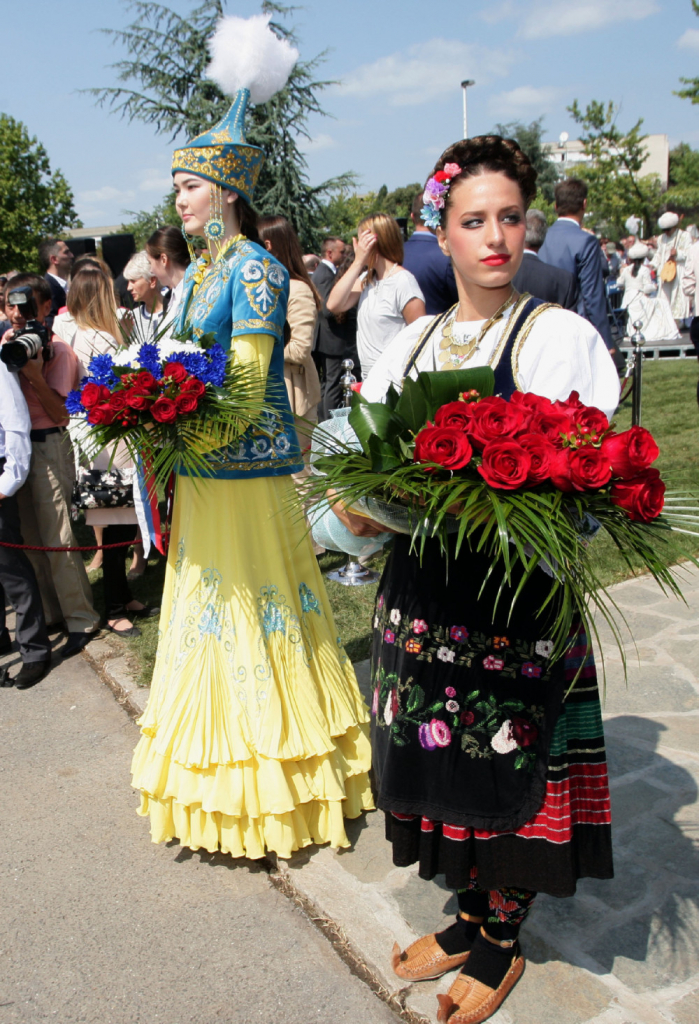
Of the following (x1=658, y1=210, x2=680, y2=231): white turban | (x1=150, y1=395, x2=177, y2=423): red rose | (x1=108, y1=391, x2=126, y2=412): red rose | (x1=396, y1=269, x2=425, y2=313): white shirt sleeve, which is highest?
(x1=658, y1=210, x2=680, y2=231): white turban

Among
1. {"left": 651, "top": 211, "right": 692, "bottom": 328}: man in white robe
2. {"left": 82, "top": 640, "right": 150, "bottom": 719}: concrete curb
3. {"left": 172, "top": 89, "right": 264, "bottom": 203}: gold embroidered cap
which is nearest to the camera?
{"left": 172, "top": 89, "right": 264, "bottom": 203}: gold embroidered cap

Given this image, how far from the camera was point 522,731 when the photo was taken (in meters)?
1.90

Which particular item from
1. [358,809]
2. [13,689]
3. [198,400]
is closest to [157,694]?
[358,809]

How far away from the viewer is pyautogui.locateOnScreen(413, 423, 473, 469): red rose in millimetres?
1530

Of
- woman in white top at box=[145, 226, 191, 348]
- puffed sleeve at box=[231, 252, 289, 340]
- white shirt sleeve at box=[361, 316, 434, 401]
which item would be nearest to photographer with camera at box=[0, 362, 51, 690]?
woman in white top at box=[145, 226, 191, 348]

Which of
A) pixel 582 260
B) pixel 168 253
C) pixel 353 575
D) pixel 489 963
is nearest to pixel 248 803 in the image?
pixel 489 963

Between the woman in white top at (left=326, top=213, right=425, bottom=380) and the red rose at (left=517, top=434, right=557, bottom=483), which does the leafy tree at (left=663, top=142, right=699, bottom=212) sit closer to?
the woman in white top at (left=326, top=213, right=425, bottom=380)

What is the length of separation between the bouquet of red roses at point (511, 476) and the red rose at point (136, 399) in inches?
34.3

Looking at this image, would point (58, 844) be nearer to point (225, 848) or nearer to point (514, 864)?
point (225, 848)

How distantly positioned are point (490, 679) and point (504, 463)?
2.02 feet

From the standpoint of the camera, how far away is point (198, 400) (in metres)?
2.46

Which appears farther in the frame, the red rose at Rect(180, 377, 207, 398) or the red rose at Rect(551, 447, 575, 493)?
the red rose at Rect(180, 377, 207, 398)

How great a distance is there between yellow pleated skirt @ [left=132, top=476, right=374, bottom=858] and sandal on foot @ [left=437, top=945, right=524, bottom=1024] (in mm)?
748

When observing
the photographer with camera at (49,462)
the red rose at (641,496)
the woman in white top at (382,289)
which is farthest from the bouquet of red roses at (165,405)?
the woman in white top at (382,289)
